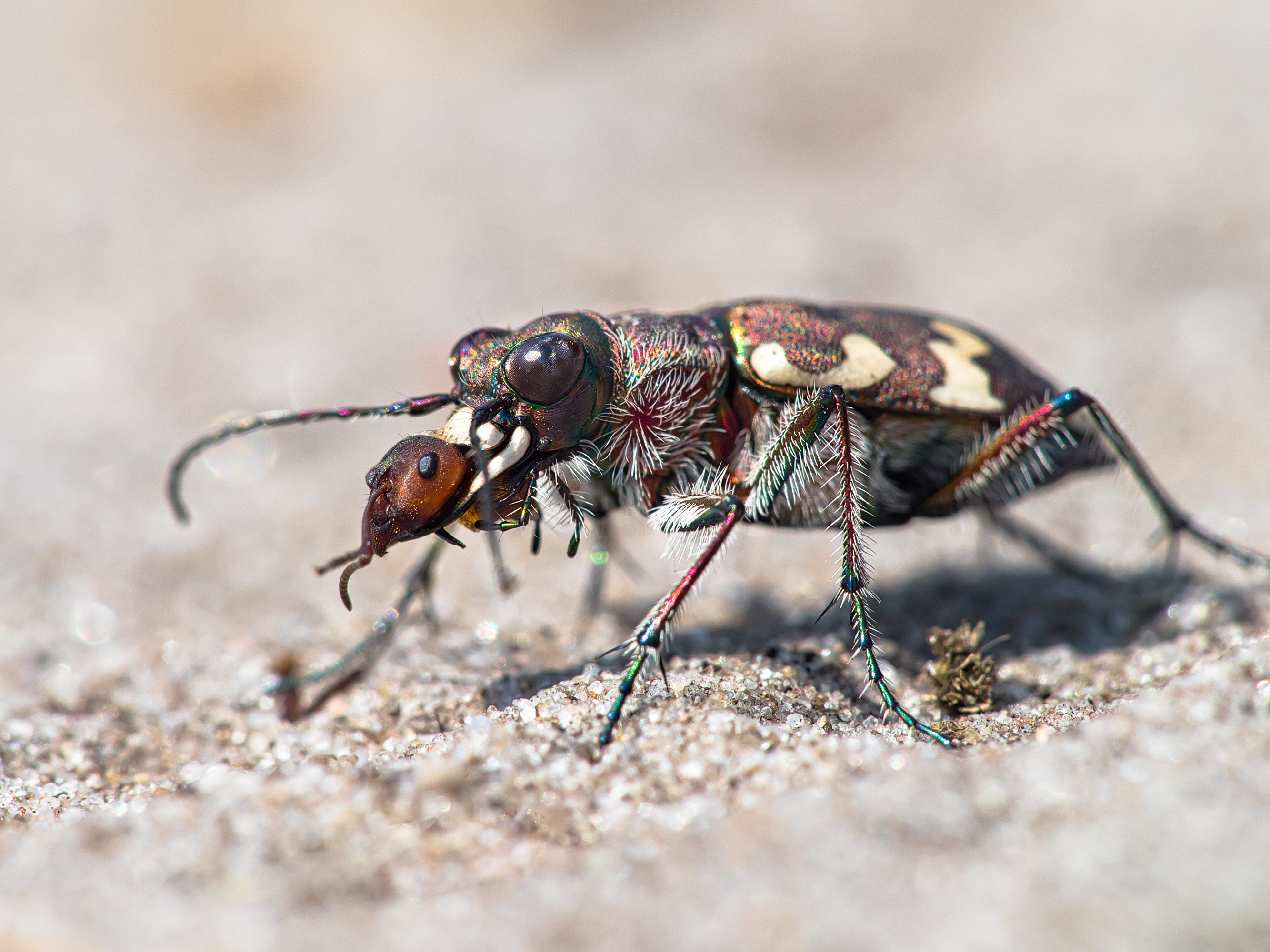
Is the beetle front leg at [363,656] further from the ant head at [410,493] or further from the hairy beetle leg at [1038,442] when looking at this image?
the hairy beetle leg at [1038,442]

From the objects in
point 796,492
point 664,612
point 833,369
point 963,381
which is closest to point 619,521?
point 796,492

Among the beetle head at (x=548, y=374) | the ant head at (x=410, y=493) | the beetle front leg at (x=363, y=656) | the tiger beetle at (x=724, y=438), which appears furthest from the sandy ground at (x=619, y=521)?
the beetle head at (x=548, y=374)

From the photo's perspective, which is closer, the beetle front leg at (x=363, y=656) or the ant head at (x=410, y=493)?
the ant head at (x=410, y=493)

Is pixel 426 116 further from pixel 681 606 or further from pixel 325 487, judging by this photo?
pixel 681 606

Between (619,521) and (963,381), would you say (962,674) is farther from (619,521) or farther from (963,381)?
(619,521)

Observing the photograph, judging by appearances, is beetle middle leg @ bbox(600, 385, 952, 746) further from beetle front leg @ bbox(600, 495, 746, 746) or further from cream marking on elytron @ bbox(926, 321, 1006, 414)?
cream marking on elytron @ bbox(926, 321, 1006, 414)

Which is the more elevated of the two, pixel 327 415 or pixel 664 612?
pixel 327 415

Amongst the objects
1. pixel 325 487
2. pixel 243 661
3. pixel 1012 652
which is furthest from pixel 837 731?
pixel 325 487

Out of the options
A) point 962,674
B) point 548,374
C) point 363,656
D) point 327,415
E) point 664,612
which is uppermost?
point 548,374
